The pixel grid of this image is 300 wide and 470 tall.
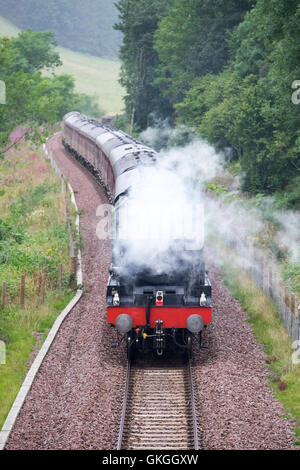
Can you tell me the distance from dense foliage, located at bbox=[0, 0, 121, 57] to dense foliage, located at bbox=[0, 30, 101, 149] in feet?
222

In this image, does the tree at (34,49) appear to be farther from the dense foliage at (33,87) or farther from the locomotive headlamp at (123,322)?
the locomotive headlamp at (123,322)

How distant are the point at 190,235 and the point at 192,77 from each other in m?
35.6

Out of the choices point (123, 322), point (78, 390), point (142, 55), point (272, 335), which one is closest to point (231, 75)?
point (142, 55)

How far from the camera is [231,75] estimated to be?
36500 mm

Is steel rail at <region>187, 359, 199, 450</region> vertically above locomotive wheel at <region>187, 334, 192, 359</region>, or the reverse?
locomotive wheel at <region>187, 334, 192, 359</region>

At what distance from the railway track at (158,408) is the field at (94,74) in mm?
97056

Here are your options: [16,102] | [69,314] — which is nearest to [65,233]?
[69,314]

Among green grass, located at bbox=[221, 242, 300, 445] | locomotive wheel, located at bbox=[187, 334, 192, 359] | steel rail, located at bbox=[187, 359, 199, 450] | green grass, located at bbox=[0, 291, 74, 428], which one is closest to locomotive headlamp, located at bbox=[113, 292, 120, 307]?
locomotive wheel, located at bbox=[187, 334, 192, 359]

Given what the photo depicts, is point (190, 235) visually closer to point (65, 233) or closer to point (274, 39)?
point (65, 233)

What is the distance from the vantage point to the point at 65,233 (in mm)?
22766

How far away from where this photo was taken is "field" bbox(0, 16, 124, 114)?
12129 cm

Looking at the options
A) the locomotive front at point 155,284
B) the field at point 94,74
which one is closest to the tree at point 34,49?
the field at point 94,74

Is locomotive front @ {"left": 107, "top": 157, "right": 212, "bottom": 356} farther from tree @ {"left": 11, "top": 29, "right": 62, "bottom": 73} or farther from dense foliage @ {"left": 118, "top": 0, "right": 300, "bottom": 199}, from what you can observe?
tree @ {"left": 11, "top": 29, "right": 62, "bottom": 73}

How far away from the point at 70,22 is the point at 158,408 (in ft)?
567
